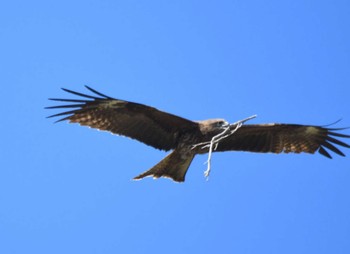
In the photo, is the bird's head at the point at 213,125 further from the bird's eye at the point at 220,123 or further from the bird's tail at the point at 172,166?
the bird's tail at the point at 172,166

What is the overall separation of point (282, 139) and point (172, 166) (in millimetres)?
1875

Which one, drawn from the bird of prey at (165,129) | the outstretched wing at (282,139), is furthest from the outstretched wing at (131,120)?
the outstretched wing at (282,139)

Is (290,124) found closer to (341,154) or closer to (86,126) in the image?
(341,154)

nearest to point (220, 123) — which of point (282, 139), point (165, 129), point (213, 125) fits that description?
point (213, 125)

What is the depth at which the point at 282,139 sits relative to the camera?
11117mm

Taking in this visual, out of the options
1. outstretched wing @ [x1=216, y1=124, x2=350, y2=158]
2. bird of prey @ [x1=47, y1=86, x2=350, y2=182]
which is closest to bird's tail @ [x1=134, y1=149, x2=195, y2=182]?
bird of prey @ [x1=47, y1=86, x2=350, y2=182]

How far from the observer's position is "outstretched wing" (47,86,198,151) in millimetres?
10016

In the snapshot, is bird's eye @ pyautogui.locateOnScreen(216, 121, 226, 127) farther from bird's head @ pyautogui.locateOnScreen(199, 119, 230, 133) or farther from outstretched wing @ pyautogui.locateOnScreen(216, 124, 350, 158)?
outstretched wing @ pyautogui.locateOnScreen(216, 124, 350, 158)

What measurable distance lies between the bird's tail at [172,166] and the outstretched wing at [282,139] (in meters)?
0.72

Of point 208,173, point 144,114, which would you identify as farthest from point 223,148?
point 208,173

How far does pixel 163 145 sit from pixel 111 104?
0.98 metres

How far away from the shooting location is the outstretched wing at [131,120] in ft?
32.9

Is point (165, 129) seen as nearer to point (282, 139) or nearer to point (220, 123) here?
point (220, 123)

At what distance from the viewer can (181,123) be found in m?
10.2
